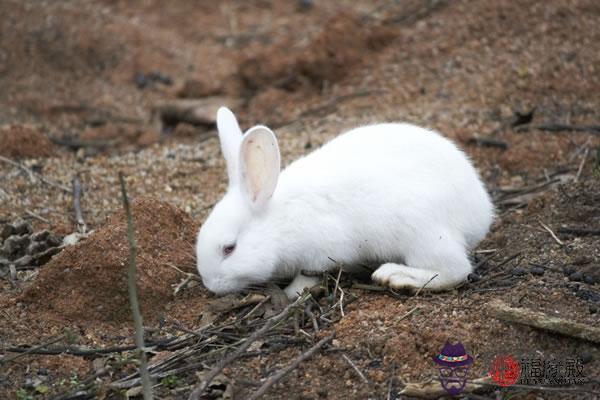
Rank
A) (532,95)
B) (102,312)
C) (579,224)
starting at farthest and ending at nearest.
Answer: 1. (532,95)
2. (579,224)
3. (102,312)

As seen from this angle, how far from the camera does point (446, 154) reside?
18.2 ft

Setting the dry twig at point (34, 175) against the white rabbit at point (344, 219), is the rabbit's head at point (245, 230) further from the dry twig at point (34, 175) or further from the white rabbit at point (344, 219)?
the dry twig at point (34, 175)

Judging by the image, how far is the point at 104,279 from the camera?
5430 millimetres

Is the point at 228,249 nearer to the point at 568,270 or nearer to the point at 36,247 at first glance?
the point at 36,247

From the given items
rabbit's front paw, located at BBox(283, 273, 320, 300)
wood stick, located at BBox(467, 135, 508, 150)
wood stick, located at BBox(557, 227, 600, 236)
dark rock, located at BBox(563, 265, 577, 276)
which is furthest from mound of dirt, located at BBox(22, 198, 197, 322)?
wood stick, located at BBox(467, 135, 508, 150)

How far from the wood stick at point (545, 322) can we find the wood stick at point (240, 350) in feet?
3.70

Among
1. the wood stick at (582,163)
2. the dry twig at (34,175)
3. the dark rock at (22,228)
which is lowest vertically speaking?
the wood stick at (582,163)

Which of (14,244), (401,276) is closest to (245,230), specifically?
(401,276)

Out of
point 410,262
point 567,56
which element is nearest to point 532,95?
point 567,56

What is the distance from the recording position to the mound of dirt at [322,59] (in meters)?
9.59

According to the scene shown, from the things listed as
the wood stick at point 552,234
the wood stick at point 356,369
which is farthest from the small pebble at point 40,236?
the wood stick at point 552,234

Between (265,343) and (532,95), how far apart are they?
4974 millimetres

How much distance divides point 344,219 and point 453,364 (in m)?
1.30

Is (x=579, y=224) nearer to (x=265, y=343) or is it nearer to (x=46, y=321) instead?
(x=265, y=343)
